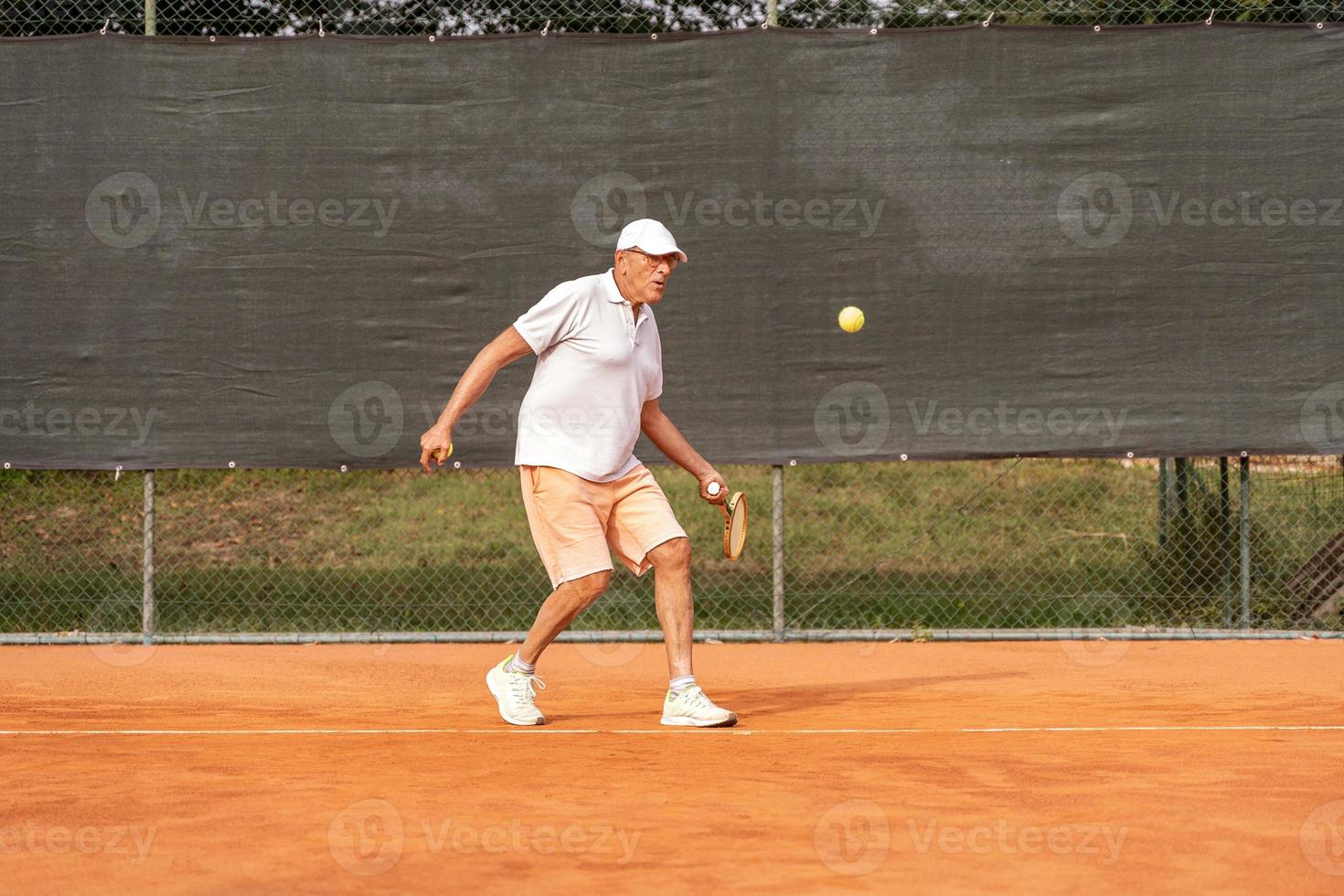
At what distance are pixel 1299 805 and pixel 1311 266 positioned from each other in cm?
447

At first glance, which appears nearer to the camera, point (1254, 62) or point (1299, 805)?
point (1299, 805)

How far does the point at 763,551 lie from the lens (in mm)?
12195

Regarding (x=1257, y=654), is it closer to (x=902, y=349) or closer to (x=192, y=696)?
(x=902, y=349)

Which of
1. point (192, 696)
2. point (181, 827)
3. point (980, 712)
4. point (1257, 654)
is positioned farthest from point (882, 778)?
point (1257, 654)

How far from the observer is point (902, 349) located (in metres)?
7.79

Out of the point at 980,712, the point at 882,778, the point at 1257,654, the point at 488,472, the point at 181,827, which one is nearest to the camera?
the point at 181,827

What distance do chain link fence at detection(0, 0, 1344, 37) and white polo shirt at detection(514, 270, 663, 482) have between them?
3.12 metres
